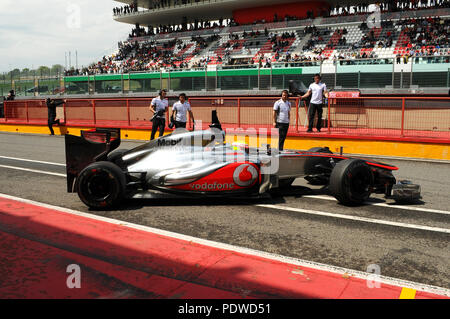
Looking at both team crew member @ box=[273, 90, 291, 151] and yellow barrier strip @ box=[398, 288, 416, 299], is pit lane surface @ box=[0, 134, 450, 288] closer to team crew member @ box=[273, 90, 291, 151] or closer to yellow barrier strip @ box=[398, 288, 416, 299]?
yellow barrier strip @ box=[398, 288, 416, 299]

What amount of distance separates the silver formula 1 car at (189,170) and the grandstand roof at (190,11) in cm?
4055

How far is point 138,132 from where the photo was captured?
16.3m

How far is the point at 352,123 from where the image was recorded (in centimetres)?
1236

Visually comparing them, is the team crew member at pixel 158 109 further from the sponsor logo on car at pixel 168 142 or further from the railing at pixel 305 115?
the sponsor logo on car at pixel 168 142

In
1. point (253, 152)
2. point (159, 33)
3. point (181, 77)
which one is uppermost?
point (159, 33)

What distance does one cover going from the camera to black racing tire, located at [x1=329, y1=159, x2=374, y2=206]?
19.3 ft

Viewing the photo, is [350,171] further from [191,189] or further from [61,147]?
[61,147]

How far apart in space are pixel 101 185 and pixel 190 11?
48446 millimetres

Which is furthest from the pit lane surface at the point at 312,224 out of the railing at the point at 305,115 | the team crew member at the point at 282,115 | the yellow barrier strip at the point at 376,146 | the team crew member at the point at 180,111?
the team crew member at the point at 180,111

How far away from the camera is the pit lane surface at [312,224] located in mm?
4121

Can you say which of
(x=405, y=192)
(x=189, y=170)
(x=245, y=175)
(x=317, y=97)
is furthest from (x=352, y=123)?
(x=189, y=170)

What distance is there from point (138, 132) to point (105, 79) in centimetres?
1304

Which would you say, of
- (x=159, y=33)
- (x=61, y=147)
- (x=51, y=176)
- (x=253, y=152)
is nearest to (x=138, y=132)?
(x=61, y=147)
